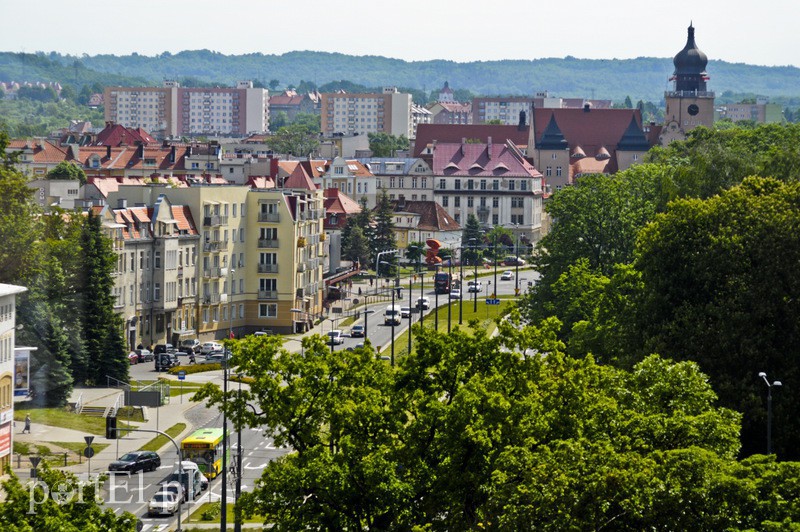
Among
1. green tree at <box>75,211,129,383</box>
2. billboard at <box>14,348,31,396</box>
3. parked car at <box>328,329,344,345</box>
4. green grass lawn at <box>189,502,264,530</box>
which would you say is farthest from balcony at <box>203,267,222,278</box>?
green grass lawn at <box>189,502,264,530</box>

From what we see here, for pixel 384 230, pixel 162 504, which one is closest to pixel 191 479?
pixel 162 504

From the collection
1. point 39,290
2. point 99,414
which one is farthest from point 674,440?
point 39,290

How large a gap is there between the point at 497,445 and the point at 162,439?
3414 cm

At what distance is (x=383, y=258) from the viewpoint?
537 ft

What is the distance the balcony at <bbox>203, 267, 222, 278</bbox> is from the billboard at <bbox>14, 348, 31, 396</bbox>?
1536 inches

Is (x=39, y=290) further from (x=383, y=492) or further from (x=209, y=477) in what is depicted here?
(x=383, y=492)

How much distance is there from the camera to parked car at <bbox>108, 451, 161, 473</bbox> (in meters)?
69.1

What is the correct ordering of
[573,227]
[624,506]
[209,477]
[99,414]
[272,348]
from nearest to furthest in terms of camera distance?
[624,506] < [272,348] < [209,477] < [99,414] < [573,227]

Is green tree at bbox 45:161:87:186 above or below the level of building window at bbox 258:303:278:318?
above

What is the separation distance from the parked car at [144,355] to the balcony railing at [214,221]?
43.5ft

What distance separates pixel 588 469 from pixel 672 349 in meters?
22.7

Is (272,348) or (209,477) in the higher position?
(272,348)

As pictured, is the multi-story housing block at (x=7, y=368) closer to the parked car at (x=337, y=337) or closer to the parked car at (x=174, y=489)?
the parked car at (x=174, y=489)

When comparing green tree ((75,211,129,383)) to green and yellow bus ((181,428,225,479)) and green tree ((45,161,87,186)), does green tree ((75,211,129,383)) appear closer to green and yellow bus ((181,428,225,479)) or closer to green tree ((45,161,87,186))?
green and yellow bus ((181,428,225,479))
